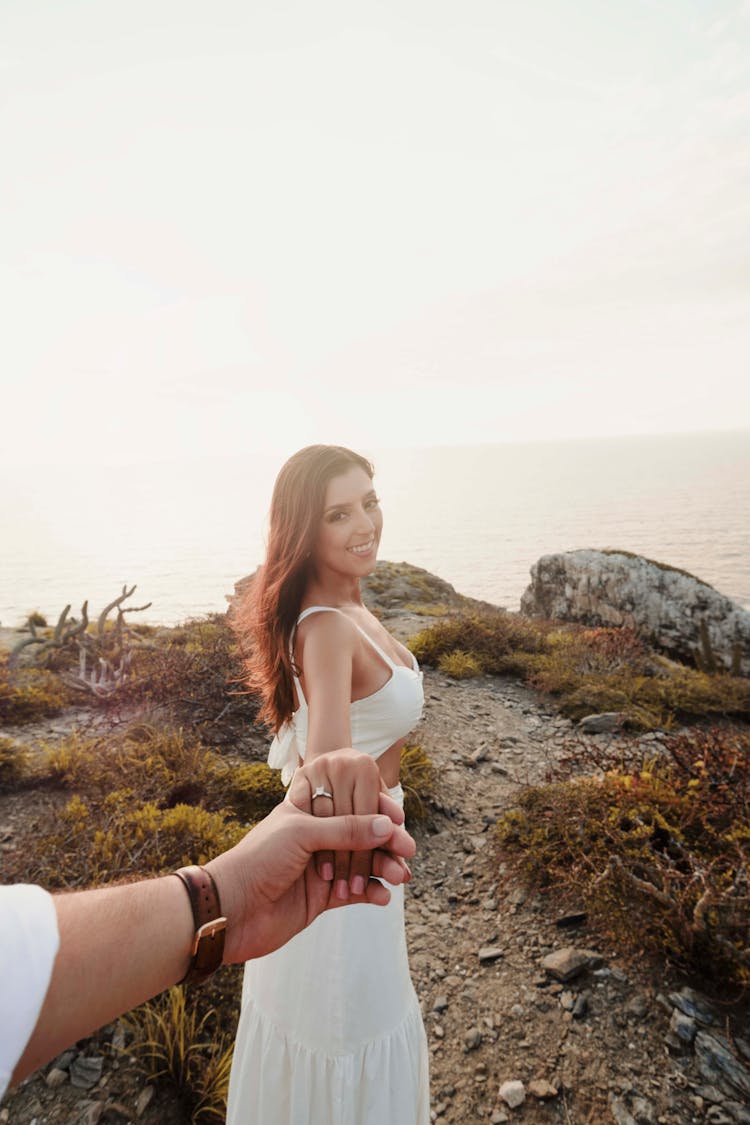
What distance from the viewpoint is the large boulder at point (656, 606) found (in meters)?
13.2

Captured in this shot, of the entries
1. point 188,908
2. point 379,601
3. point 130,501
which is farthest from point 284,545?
point 130,501

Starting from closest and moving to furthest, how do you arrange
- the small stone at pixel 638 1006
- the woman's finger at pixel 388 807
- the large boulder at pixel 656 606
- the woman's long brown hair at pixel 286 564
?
the woman's finger at pixel 388 807, the woman's long brown hair at pixel 286 564, the small stone at pixel 638 1006, the large boulder at pixel 656 606

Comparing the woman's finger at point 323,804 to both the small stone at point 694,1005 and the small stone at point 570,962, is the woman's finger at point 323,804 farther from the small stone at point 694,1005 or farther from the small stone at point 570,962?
the small stone at point 570,962

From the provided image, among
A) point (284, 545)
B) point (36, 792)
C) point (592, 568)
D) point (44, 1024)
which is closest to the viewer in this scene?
point (44, 1024)

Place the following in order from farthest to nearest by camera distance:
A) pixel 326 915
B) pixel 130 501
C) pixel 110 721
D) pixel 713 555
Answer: pixel 130 501 → pixel 713 555 → pixel 110 721 → pixel 326 915

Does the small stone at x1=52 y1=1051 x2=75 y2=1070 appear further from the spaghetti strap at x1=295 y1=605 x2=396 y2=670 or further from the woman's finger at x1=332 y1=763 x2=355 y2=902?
the woman's finger at x1=332 y1=763 x2=355 y2=902

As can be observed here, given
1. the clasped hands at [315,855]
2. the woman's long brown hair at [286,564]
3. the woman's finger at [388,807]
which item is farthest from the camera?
the woman's long brown hair at [286,564]

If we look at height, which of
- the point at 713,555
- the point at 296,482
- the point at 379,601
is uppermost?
the point at 296,482

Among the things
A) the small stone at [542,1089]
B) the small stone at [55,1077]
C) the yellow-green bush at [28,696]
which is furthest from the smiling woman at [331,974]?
the yellow-green bush at [28,696]

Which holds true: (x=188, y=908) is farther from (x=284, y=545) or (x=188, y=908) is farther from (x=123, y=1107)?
(x=123, y=1107)

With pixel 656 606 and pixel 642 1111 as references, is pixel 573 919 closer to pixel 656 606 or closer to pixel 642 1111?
pixel 642 1111

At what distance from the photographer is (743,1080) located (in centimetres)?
288

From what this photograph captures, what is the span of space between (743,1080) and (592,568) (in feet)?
43.5

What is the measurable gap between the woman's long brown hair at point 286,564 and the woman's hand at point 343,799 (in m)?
1.10
